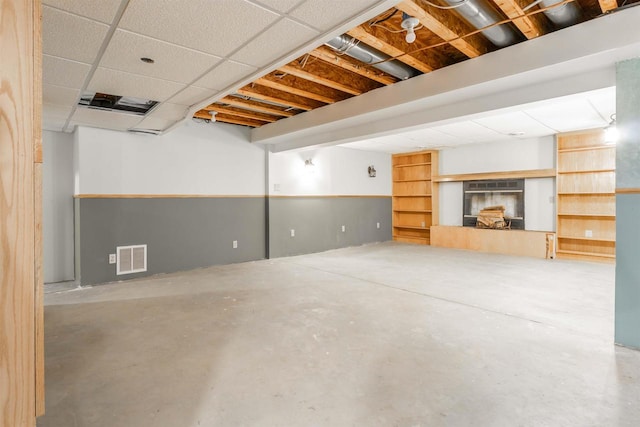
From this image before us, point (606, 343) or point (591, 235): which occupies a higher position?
point (591, 235)

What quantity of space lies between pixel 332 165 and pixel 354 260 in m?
2.26

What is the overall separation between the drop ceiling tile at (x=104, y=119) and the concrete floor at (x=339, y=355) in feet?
6.80

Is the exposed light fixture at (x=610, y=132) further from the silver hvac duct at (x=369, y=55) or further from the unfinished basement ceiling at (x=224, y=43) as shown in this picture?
the silver hvac duct at (x=369, y=55)

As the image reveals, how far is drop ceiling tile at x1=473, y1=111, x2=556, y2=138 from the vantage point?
471 cm

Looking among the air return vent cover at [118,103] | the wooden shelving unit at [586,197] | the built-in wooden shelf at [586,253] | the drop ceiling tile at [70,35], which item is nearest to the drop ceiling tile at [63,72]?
the drop ceiling tile at [70,35]

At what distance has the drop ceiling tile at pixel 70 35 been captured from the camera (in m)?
1.92

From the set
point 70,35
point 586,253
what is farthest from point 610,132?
point 70,35

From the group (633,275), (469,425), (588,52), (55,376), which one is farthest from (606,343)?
(55,376)

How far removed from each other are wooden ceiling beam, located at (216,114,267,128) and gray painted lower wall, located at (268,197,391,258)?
1.37 metres

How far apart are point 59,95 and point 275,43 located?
2.34 metres

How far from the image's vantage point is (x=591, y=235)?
5.88 metres

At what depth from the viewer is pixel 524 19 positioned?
250 cm

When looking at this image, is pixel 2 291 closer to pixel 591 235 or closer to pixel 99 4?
pixel 99 4

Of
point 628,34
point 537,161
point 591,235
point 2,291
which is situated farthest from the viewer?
point 537,161
